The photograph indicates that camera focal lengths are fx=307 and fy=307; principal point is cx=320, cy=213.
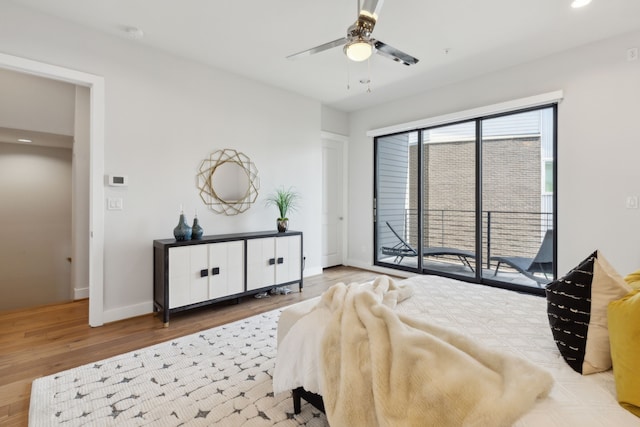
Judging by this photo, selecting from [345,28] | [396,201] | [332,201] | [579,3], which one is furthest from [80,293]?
[579,3]

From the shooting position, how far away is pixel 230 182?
3869 millimetres

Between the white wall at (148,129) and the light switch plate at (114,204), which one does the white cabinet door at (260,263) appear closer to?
the white wall at (148,129)

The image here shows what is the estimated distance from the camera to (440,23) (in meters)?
2.77

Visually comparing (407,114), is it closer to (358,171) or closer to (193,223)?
(358,171)

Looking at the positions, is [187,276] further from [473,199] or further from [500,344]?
[473,199]

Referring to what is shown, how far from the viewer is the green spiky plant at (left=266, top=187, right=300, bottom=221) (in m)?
4.14

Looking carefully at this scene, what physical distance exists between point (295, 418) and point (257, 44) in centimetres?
325

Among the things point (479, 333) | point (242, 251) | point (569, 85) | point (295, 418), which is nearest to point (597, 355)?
point (479, 333)

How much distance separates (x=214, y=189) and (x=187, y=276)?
113 cm

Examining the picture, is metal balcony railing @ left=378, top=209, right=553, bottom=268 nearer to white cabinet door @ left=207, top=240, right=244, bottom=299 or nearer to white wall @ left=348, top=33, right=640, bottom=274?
white wall @ left=348, top=33, right=640, bottom=274

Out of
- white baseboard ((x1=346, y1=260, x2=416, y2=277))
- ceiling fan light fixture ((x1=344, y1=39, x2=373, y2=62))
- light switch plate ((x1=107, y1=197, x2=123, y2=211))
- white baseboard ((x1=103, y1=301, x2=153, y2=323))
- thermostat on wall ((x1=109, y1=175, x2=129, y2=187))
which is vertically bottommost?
white baseboard ((x1=103, y1=301, x2=153, y2=323))

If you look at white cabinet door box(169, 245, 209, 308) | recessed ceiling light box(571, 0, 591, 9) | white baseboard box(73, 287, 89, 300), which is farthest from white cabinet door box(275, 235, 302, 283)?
recessed ceiling light box(571, 0, 591, 9)

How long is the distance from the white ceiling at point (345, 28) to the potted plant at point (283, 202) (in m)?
1.58

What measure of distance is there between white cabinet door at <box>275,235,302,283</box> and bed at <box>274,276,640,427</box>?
6.14 ft
